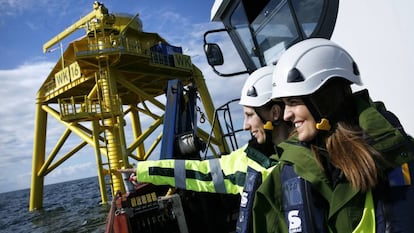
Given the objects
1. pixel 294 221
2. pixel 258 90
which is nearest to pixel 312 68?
pixel 294 221

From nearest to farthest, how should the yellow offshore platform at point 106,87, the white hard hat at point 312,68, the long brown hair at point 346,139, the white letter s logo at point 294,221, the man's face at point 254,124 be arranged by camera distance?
the long brown hair at point 346,139 → the white letter s logo at point 294,221 → the white hard hat at point 312,68 → the man's face at point 254,124 → the yellow offshore platform at point 106,87

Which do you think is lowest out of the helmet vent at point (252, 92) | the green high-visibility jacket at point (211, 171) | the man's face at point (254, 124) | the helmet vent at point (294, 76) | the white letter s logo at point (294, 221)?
the white letter s logo at point (294, 221)

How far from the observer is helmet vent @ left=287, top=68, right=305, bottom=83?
1721mm

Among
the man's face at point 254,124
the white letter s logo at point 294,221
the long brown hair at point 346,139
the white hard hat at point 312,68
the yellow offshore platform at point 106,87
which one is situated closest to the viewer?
the long brown hair at point 346,139

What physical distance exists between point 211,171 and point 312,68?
184 cm

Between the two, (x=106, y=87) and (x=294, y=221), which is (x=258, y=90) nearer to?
(x=294, y=221)

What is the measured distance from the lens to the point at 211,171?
11.0 ft

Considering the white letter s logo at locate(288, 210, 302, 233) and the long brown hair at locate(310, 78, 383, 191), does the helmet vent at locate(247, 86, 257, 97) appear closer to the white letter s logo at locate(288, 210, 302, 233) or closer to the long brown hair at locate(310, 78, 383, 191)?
the long brown hair at locate(310, 78, 383, 191)

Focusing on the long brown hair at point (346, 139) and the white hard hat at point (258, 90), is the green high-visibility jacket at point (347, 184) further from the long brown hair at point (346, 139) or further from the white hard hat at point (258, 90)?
the white hard hat at point (258, 90)

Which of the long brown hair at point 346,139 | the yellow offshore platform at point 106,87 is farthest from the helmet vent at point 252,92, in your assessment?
the yellow offshore platform at point 106,87

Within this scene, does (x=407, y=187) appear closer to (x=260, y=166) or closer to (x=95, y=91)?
(x=260, y=166)

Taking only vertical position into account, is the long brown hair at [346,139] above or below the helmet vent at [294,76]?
below

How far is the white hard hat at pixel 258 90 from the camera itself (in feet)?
9.13

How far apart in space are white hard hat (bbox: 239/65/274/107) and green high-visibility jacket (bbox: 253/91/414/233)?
3.74ft
